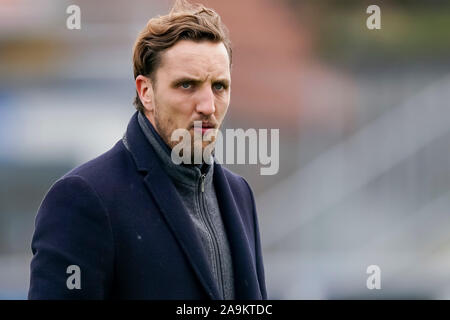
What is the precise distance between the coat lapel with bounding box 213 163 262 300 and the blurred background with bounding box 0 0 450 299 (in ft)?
10.4

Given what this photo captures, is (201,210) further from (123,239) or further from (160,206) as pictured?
(123,239)

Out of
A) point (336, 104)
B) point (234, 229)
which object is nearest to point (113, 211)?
point (234, 229)

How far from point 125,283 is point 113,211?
18 cm

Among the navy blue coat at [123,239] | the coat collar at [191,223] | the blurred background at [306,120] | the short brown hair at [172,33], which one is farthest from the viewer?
the blurred background at [306,120]

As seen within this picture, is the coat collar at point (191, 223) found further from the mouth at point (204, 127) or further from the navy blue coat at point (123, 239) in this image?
the mouth at point (204, 127)

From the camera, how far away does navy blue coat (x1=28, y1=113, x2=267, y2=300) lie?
1771 millimetres

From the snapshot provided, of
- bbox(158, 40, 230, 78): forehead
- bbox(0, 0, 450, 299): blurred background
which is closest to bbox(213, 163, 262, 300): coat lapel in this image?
bbox(158, 40, 230, 78): forehead

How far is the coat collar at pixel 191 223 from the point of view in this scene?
1872 millimetres

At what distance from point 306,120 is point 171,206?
12.8ft

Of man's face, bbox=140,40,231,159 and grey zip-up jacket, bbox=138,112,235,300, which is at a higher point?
man's face, bbox=140,40,231,159

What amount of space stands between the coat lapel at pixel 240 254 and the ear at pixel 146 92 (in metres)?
0.33

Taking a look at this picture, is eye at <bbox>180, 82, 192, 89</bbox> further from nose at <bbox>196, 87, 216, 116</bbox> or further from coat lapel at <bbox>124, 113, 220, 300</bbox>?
coat lapel at <bbox>124, 113, 220, 300</bbox>

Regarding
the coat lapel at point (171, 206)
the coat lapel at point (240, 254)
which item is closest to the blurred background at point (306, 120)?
the coat lapel at point (240, 254)
